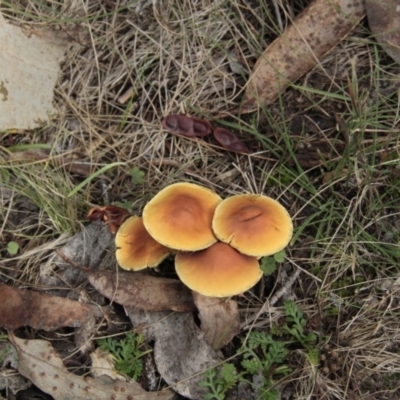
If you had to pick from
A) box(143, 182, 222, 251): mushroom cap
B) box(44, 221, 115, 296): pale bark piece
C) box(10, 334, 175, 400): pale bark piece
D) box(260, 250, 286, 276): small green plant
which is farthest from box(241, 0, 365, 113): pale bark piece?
box(10, 334, 175, 400): pale bark piece

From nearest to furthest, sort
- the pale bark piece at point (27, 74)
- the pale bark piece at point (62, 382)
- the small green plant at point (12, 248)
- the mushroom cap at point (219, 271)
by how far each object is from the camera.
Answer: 1. the mushroom cap at point (219, 271)
2. the pale bark piece at point (62, 382)
3. the small green plant at point (12, 248)
4. the pale bark piece at point (27, 74)

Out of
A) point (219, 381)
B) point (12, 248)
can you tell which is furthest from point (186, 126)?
point (219, 381)

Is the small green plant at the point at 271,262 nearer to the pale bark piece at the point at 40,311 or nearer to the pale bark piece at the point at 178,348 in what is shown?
the pale bark piece at the point at 178,348

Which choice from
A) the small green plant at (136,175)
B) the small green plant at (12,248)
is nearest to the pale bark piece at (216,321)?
the small green plant at (136,175)

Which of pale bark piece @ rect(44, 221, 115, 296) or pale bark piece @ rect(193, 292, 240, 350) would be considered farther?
pale bark piece @ rect(44, 221, 115, 296)

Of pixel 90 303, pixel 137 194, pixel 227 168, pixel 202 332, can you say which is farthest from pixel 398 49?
pixel 90 303

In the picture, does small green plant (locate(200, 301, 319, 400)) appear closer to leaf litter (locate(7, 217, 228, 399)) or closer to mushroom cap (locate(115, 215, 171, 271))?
leaf litter (locate(7, 217, 228, 399))
